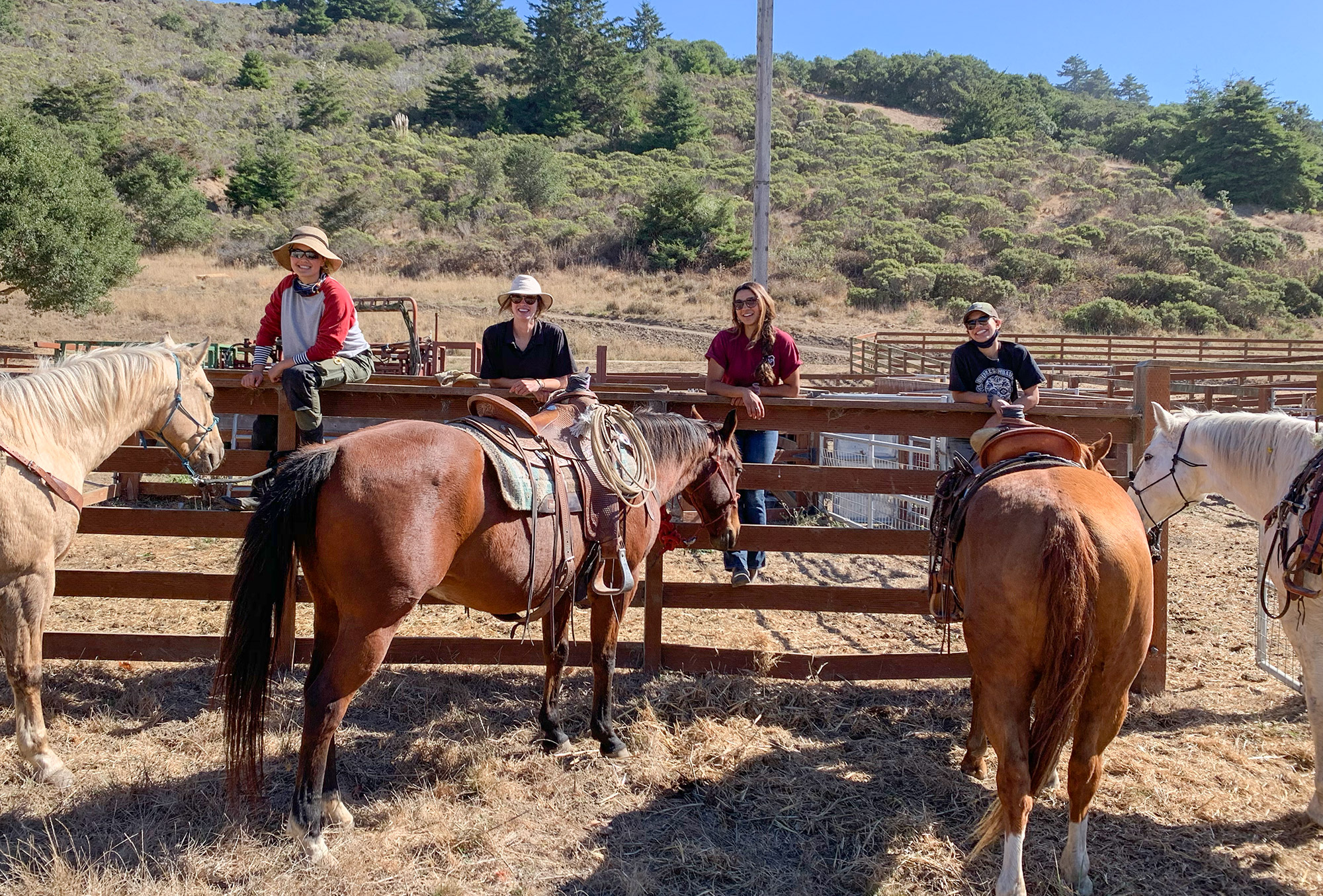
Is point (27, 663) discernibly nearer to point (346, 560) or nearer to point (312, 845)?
point (312, 845)

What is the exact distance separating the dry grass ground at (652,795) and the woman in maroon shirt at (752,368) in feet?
2.85

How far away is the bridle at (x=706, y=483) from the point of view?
4418 mm

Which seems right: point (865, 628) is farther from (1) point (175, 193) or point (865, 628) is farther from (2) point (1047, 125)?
(2) point (1047, 125)

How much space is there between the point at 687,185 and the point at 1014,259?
14388 mm

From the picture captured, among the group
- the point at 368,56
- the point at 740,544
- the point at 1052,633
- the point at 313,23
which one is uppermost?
the point at 313,23

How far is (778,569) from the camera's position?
7953 mm

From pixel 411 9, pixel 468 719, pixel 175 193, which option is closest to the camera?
pixel 468 719

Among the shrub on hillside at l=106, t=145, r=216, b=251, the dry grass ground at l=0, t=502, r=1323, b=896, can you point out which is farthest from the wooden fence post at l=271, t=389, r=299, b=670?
the shrub on hillside at l=106, t=145, r=216, b=251

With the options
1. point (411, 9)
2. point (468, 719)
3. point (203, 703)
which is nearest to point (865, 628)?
point (468, 719)

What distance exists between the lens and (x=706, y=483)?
174 inches

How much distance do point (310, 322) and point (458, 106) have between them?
2457 inches

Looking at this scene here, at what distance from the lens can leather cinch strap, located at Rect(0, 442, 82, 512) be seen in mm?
3539

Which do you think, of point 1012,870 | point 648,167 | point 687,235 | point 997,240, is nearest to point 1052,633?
point 1012,870

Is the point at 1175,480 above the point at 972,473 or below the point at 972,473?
below
